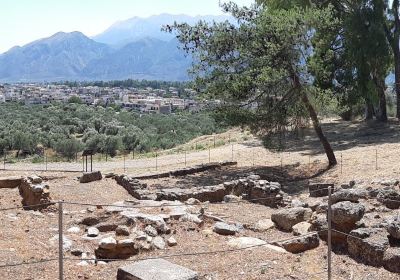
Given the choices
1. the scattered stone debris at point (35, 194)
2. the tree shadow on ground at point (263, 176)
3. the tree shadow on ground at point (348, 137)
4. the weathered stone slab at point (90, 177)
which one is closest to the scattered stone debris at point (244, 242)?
the scattered stone debris at point (35, 194)

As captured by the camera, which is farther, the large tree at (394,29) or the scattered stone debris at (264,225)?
the large tree at (394,29)

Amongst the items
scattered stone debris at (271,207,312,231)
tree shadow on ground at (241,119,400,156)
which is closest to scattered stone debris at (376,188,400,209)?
scattered stone debris at (271,207,312,231)

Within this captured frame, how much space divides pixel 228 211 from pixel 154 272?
7947 mm

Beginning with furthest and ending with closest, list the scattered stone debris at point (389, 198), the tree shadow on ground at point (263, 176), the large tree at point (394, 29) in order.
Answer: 1. the large tree at point (394, 29)
2. the tree shadow on ground at point (263, 176)
3. the scattered stone debris at point (389, 198)

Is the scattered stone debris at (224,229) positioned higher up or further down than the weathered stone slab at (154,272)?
further down

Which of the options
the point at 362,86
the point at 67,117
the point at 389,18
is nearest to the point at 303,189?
the point at 362,86

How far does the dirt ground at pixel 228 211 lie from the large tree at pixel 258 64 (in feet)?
8.75

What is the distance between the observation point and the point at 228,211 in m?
16.5

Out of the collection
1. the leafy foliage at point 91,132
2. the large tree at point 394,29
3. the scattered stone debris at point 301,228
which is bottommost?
the leafy foliage at point 91,132

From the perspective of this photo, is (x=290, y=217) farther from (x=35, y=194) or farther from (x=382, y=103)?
(x=382, y=103)

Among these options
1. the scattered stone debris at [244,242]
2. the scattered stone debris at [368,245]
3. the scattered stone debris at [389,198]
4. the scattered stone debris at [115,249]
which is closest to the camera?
the scattered stone debris at [368,245]

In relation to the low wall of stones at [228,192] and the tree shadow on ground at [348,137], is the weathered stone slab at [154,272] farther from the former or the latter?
→ the tree shadow on ground at [348,137]

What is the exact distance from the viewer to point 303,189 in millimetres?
21328

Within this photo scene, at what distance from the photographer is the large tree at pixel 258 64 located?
921 inches
